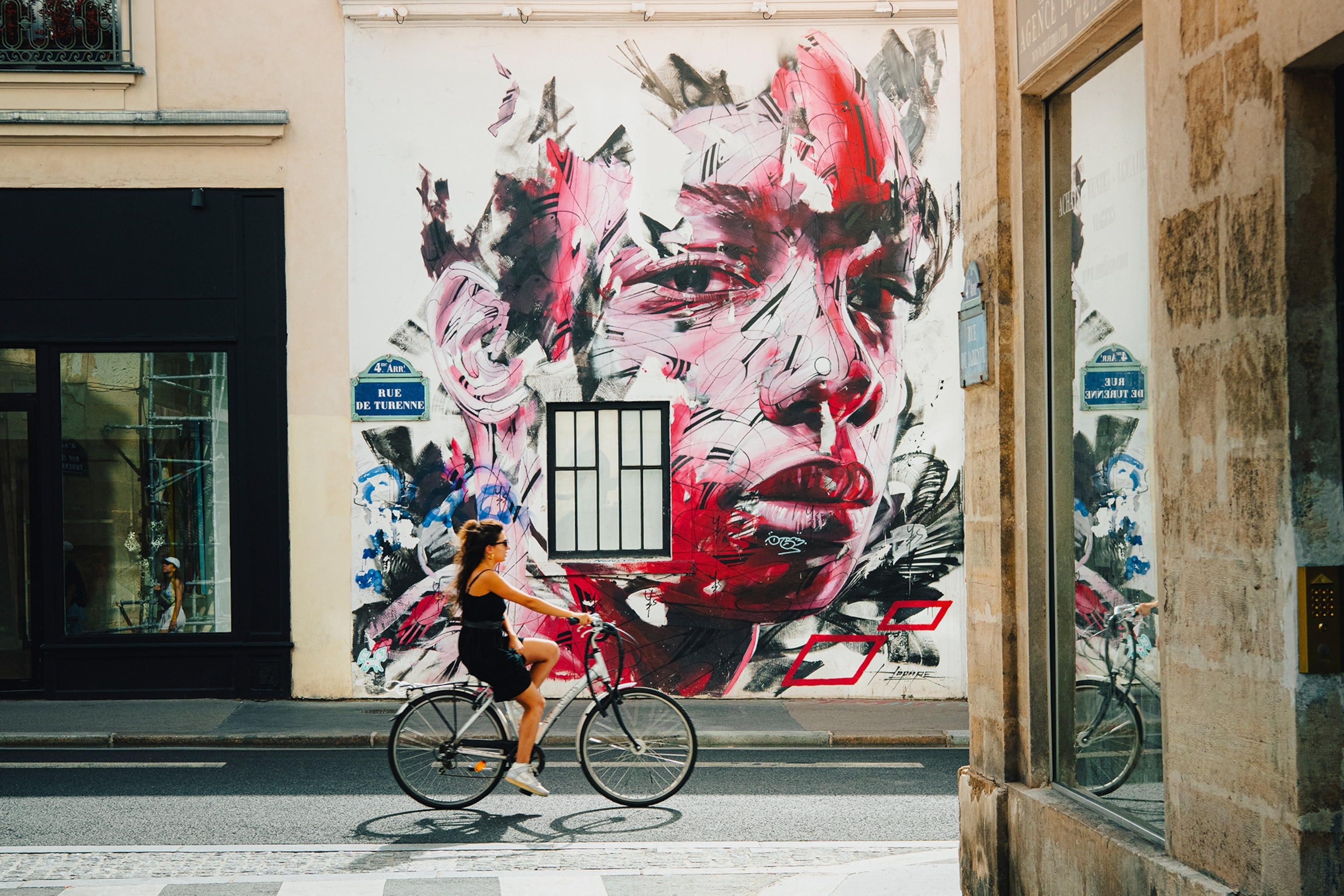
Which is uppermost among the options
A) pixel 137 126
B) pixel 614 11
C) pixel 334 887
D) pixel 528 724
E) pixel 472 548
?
pixel 614 11

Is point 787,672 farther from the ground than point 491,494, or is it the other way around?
point 491,494

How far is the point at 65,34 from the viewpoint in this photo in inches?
463

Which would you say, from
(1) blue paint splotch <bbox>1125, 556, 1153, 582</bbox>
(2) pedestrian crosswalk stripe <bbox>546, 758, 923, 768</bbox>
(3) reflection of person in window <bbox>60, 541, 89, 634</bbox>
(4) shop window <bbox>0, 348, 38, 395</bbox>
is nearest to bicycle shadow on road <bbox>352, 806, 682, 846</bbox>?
(2) pedestrian crosswalk stripe <bbox>546, 758, 923, 768</bbox>

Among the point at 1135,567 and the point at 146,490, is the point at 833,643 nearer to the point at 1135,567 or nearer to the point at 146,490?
the point at 146,490

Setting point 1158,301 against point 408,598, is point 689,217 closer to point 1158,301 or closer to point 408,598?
point 408,598

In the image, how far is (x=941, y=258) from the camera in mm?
11945

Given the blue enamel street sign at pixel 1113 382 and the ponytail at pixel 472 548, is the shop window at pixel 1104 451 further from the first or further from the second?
the ponytail at pixel 472 548

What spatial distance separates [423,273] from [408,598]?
3078 mm

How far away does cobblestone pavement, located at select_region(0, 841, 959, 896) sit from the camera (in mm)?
6027

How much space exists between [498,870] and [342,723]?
449cm

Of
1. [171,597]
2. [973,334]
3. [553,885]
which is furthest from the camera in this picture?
[171,597]

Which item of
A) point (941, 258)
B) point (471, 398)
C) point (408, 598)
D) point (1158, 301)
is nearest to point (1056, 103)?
point (1158, 301)

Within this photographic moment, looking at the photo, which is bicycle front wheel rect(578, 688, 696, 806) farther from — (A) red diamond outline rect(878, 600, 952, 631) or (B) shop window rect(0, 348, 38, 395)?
(B) shop window rect(0, 348, 38, 395)

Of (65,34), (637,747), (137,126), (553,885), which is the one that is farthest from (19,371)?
(553,885)
